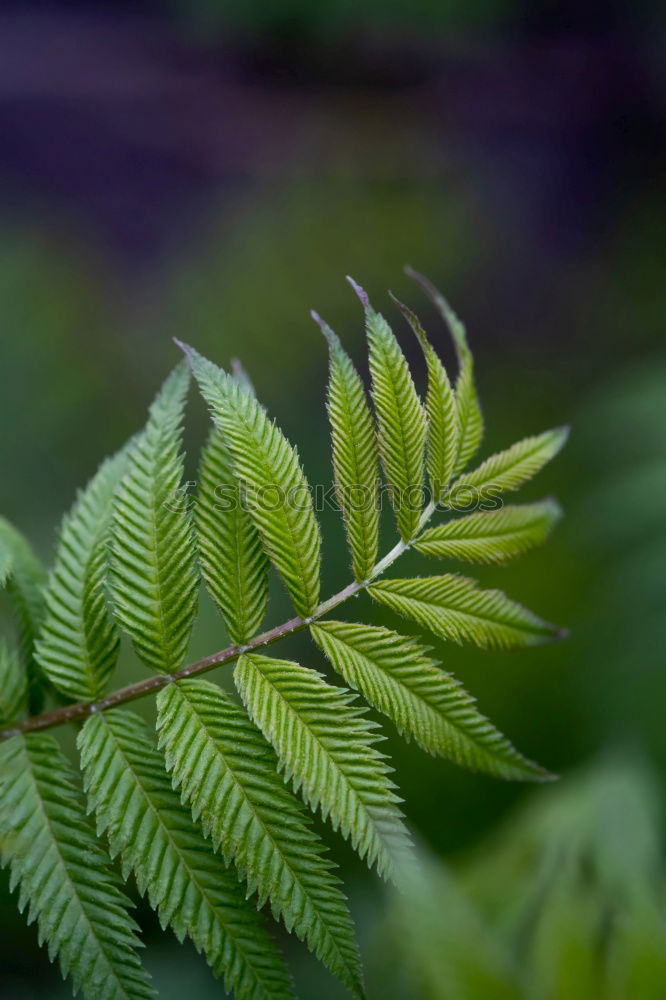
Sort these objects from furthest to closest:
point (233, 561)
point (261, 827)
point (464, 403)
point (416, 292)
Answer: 1. point (416, 292)
2. point (464, 403)
3. point (233, 561)
4. point (261, 827)

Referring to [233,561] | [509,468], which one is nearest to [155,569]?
[233,561]

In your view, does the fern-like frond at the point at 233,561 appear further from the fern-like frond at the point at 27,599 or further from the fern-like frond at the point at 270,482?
the fern-like frond at the point at 27,599

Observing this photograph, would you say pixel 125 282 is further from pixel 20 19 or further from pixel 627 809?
pixel 627 809

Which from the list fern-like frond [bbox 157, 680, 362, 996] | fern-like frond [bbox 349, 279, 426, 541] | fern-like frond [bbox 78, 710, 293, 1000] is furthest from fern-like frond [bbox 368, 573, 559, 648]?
fern-like frond [bbox 78, 710, 293, 1000]

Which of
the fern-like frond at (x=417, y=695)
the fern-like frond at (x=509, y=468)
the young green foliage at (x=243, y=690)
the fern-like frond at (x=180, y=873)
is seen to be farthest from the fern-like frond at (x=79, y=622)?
the fern-like frond at (x=509, y=468)

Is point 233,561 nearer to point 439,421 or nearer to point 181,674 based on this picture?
point 181,674

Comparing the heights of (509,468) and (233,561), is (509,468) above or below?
above

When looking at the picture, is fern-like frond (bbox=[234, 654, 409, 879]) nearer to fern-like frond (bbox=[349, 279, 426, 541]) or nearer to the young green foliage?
the young green foliage
